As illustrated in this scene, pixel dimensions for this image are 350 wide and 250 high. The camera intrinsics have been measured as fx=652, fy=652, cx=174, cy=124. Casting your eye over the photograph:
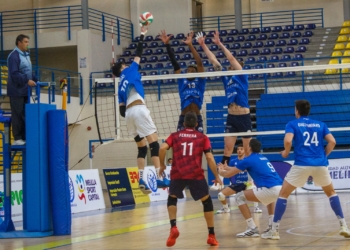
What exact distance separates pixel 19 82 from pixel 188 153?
3.81m

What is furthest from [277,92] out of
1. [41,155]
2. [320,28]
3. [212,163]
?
[212,163]

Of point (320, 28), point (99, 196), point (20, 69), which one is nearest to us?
point (20, 69)

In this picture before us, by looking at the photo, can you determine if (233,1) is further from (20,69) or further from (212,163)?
(212,163)

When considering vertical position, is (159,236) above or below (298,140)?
below

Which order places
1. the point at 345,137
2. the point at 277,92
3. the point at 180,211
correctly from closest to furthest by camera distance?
the point at 180,211 → the point at 345,137 → the point at 277,92

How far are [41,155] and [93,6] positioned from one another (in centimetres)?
2327

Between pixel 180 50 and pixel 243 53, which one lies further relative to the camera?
pixel 180 50

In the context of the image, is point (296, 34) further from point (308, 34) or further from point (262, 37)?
point (262, 37)

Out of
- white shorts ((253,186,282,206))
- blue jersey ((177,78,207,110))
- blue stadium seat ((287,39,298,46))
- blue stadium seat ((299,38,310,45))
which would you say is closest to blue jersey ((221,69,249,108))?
blue jersey ((177,78,207,110))

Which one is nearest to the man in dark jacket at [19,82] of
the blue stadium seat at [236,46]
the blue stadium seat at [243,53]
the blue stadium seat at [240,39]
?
the blue stadium seat at [243,53]

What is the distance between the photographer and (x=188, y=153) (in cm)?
859

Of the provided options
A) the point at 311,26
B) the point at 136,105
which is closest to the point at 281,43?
the point at 311,26

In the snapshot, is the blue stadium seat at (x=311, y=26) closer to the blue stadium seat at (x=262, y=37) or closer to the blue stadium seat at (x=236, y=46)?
the blue stadium seat at (x=262, y=37)

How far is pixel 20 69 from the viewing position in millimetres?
11047
